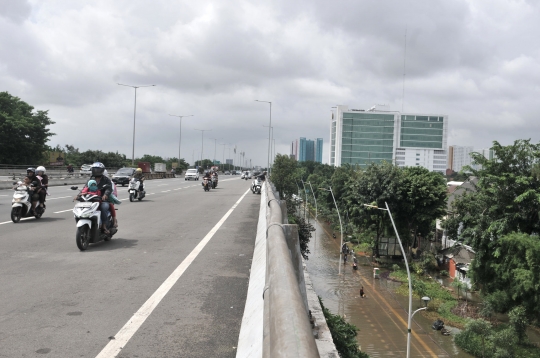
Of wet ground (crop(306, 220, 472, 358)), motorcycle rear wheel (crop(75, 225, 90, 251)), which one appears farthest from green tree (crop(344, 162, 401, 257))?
motorcycle rear wheel (crop(75, 225, 90, 251))

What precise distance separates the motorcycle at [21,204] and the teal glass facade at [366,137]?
154270 millimetres

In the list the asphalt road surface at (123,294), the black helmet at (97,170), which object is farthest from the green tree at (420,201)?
the black helmet at (97,170)

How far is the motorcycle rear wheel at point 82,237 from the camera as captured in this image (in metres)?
9.80

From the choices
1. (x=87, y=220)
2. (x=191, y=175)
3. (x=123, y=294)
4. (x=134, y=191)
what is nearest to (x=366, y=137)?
(x=191, y=175)

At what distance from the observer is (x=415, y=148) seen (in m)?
170

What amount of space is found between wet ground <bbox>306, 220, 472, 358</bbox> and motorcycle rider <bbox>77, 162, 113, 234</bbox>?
2578 centimetres

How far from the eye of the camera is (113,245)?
1070cm

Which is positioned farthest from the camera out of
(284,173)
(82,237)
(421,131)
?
(421,131)

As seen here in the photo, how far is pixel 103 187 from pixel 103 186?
0.05 m

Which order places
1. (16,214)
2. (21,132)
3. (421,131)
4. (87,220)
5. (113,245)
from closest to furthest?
(87,220)
(113,245)
(16,214)
(21,132)
(421,131)

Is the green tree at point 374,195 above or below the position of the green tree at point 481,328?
above

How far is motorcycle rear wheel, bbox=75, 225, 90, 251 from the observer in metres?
9.80

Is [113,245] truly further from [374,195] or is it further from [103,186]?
[374,195]

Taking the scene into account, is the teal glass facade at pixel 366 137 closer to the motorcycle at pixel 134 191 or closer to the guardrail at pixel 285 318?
the motorcycle at pixel 134 191
